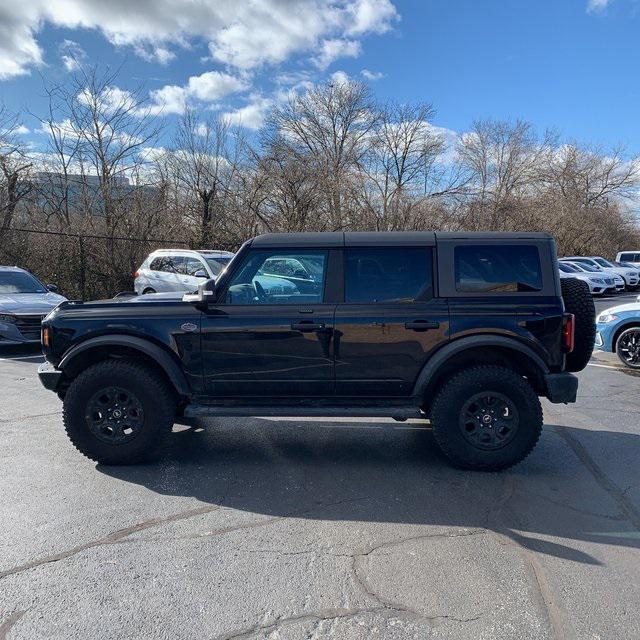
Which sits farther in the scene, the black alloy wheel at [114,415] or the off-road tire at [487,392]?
the black alloy wheel at [114,415]

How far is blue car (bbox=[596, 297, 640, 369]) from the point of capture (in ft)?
27.5

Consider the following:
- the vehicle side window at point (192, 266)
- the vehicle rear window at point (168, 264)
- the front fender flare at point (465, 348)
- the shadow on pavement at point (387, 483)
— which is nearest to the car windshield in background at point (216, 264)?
the vehicle side window at point (192, 266)

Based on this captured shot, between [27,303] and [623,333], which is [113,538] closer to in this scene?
[27,303]

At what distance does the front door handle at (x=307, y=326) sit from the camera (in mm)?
4102

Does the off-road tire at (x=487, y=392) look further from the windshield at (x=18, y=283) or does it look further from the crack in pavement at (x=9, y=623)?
the windshield at (x=18, y=283)

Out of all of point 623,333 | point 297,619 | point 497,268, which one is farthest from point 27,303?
point 623,333

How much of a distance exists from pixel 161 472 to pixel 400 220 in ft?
81.6

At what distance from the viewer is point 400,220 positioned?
27.5 meters

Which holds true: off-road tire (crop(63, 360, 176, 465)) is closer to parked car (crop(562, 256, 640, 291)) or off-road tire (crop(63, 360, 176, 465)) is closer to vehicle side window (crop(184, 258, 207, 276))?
vehicle side window (crop(184, 258, 207, 276))

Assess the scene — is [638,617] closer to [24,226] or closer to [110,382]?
[110,382]

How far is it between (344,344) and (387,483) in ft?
3.78

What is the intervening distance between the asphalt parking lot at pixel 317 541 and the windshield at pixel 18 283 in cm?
640

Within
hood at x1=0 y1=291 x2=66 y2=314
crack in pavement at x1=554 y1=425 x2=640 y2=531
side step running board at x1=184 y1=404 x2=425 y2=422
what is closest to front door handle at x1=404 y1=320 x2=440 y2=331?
side step running board at x1=184 y1=404 x2=425 y2=422

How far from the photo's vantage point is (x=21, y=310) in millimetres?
9273
